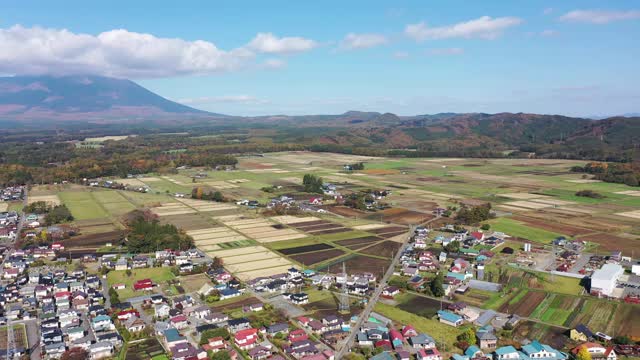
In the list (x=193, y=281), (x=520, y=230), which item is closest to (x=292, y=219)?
(x=193, y=281)

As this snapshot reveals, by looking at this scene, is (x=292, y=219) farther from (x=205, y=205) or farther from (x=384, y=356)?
(x=384, y=356)

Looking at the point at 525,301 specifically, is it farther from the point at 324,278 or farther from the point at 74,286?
the point at 74,286

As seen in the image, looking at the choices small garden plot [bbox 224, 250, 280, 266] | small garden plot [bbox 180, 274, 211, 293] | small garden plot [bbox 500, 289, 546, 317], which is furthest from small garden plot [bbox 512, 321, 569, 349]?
small garden plot [bbox 180, 274, 211, 293]

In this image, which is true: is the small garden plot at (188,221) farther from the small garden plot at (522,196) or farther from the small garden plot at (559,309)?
the small garden plot at (522,196)

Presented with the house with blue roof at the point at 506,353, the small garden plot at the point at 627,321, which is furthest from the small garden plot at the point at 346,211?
the house with blue roof at the point at 506,353

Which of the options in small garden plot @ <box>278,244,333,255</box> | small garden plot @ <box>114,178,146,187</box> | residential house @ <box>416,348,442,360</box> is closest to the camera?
residential house @ <box>416,348,442,360</box>

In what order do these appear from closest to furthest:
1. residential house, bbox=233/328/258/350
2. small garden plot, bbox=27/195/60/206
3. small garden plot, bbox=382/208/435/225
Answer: residential house, bbox=233/328/258/350
small garden plot, bbox=382/208/435/225
small garden plot, bbox=27/195/60/206

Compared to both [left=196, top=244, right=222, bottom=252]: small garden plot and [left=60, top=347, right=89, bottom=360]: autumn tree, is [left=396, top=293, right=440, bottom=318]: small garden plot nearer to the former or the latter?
[left=60, top=347, right=89, bottom=360]: autumn tree
